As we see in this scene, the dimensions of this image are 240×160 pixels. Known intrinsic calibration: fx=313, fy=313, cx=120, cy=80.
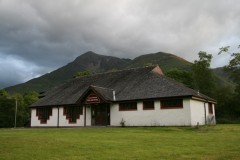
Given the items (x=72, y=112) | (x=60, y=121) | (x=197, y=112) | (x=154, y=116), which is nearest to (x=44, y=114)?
(x=60, y=121)

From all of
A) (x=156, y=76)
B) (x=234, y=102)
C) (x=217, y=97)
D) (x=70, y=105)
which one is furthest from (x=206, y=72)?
(x=70, y=105)

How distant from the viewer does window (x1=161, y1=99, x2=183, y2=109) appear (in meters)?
28.2

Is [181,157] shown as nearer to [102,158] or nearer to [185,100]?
[102,158]

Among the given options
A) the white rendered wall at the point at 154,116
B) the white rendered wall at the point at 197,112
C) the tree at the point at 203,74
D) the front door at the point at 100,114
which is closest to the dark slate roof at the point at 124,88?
the white rendered wall at the point at 197,112

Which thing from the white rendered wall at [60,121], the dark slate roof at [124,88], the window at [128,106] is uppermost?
the dark slate roof at [124,88]

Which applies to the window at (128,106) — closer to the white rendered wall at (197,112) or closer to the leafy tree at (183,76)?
the white rendered wall at (197,112)

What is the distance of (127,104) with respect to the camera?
31031 mm

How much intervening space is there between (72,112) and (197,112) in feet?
45.4

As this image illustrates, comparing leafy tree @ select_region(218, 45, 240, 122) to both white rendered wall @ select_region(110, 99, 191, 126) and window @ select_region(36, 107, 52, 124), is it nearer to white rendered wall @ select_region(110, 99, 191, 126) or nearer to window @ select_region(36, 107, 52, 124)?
white rendered wall @ select_region(110, 99, 191, 126)

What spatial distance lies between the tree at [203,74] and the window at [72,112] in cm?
3091

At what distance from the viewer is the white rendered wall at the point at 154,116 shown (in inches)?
1097

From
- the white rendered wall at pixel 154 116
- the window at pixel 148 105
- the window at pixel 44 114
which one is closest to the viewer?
the white rendered wall at pixel 154 116

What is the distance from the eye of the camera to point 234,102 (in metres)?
49.7

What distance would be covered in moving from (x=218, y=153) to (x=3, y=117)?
131ft
